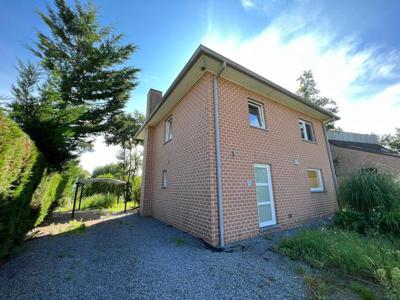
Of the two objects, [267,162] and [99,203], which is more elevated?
[267,162]

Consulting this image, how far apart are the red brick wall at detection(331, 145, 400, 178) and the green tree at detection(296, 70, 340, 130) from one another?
36.5 ft

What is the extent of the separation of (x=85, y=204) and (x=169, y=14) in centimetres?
1464

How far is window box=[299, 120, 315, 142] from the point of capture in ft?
27.9

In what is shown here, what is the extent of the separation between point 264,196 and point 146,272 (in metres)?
4.14

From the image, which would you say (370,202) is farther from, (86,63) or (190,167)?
(86,63)

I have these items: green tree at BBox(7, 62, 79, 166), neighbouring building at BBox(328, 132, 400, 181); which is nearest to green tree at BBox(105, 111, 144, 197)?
green tree at BBox(7, 62, 79, 166)

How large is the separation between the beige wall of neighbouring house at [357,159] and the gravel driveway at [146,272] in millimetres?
9519

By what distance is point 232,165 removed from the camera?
5016 mm

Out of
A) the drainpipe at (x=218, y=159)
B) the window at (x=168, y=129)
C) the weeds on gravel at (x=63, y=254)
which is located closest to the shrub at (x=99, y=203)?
the window at (x=168, y=129)

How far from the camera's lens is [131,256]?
3.66 m

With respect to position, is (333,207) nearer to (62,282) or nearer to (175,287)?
(175,287)

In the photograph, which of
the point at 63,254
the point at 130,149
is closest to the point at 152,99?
the point at 63,254

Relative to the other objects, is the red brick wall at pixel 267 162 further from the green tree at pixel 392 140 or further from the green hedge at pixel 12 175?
the green tree at pixel 392 140

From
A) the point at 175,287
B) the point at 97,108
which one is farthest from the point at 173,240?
the point at 97,108
